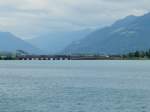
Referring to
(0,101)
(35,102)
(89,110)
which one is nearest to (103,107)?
(89,110)

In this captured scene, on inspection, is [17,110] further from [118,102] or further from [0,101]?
[118,102]

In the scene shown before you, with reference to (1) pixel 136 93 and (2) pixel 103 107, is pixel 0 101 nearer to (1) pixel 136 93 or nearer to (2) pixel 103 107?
(2) pixel 103 107

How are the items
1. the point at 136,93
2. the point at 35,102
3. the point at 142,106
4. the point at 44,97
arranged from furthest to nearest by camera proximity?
the point at 136,93 → the point at 44,97 → the point at 35,102 → the point at 142,106

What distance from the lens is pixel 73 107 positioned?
6034 centimetres

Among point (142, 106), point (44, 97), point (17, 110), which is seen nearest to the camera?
point (17, 110)

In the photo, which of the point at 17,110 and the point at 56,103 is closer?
the point at 17,110

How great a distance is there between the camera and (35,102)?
64.9 m

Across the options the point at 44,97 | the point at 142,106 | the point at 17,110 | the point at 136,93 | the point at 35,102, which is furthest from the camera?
the point at 136,93

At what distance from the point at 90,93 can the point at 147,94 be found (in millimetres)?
8685

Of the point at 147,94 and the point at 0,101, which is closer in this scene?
the point at 0,101

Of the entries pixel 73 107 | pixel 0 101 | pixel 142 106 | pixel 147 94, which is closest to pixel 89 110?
pixel 73 107

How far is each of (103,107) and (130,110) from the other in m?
3.86

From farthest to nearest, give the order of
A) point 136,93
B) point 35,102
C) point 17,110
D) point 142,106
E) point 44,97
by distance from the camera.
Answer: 1. point 136,93
2. point 44,97
3. point 35,102
4. point 142,106
5. point 17,110

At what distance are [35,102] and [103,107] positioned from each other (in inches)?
368
